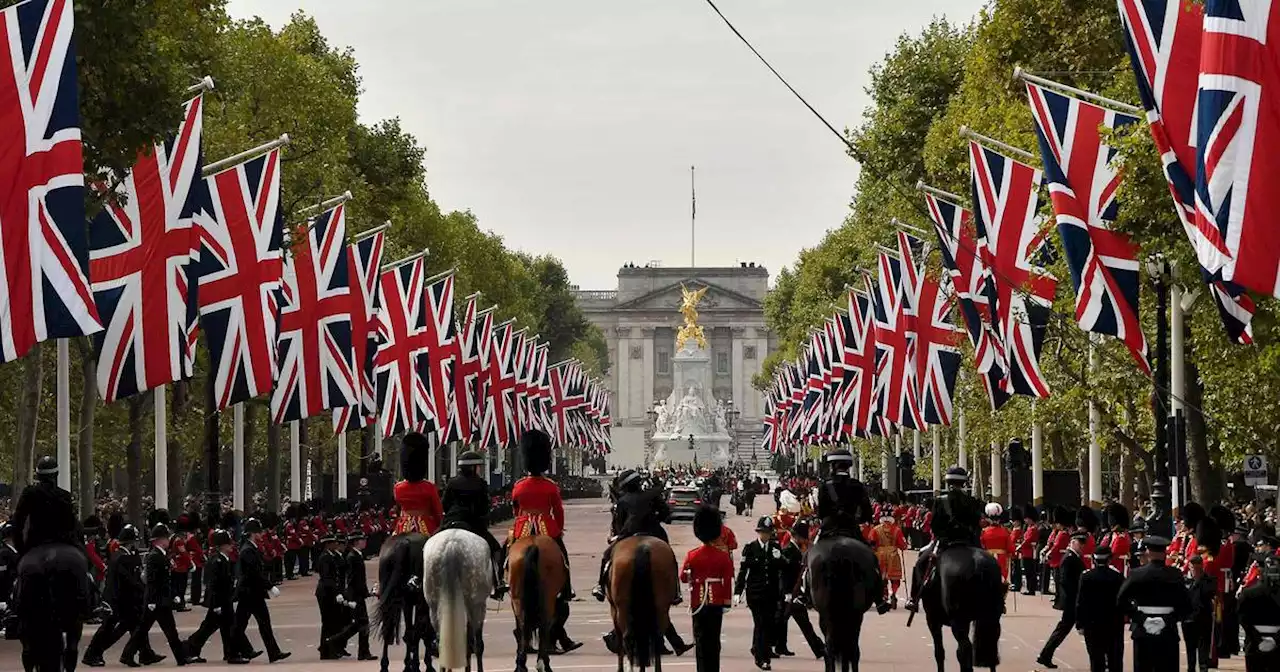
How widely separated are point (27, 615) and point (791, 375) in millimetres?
90720

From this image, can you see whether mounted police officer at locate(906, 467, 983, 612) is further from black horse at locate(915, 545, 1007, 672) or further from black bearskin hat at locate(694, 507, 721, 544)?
black bearskin hat at locate(694, 507, 721, 544)

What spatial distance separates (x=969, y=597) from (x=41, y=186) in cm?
1009

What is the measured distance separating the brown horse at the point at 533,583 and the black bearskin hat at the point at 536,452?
38.1 inches

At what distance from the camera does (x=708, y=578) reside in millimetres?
23531

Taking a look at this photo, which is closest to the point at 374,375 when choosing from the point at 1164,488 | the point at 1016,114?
the point at 1016,114

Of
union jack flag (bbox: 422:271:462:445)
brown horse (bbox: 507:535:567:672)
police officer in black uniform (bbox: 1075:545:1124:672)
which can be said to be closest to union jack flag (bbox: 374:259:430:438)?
union jack flag (bbox: 422:271:462:445)

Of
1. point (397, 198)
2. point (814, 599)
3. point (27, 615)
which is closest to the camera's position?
point (27, 615)

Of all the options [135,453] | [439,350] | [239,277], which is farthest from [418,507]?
[439,350]

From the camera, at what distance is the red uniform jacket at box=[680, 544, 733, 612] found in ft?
76.9

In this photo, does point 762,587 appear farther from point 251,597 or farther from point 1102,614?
point 251,597

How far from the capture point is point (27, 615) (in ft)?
67.9

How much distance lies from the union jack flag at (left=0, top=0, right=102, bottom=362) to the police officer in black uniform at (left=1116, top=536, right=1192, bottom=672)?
34.6ft

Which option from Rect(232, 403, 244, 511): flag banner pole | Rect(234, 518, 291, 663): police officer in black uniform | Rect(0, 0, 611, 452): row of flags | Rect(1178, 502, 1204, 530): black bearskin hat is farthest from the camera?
Rect(232, 403, 244, 511): flag banner pole

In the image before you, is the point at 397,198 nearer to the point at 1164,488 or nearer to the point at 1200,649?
the point at 1164,488
